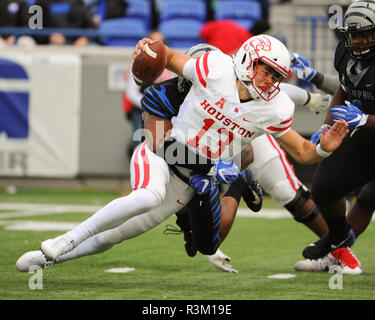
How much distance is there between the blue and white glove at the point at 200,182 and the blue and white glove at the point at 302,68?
45.5 inches

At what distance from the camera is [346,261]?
15.5ft

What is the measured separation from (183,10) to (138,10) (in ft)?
2.16

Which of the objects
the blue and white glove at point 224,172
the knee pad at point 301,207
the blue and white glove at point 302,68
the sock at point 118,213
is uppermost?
the blue and white glove at point 302,68

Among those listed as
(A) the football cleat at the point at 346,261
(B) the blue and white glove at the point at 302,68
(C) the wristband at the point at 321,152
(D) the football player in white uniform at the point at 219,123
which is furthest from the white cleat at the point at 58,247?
(B) the blue and white glove at the point at 302,68

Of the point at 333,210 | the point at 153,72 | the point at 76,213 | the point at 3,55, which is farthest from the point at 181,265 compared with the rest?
the point at 3,55

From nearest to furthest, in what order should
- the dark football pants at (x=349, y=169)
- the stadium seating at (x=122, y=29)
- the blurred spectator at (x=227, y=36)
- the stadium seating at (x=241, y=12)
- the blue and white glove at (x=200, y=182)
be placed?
the blue and white glove at (x=200, y=182)
the dark football pants at (x=349, y=169)
the blurred spectator at (x=227, y=36)
the stadium seating at (x=122, y=29)
the stadium seating at (x=241, y=12)

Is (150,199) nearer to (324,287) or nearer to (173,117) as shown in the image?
(173,117)

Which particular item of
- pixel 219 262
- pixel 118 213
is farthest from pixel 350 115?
pixel 118 213

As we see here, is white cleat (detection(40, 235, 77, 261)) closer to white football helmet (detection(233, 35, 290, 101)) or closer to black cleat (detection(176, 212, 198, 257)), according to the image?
black cleat (detection(176, 212, 198, 257))

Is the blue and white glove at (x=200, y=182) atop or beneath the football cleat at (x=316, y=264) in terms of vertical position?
Result: atop

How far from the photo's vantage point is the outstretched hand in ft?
12.8

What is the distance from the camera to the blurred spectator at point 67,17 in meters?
10.4

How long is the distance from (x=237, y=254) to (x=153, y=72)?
1.96 metres

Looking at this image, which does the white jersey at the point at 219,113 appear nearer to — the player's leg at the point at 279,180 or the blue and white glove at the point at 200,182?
the blue and white glove at the point at 200,182
